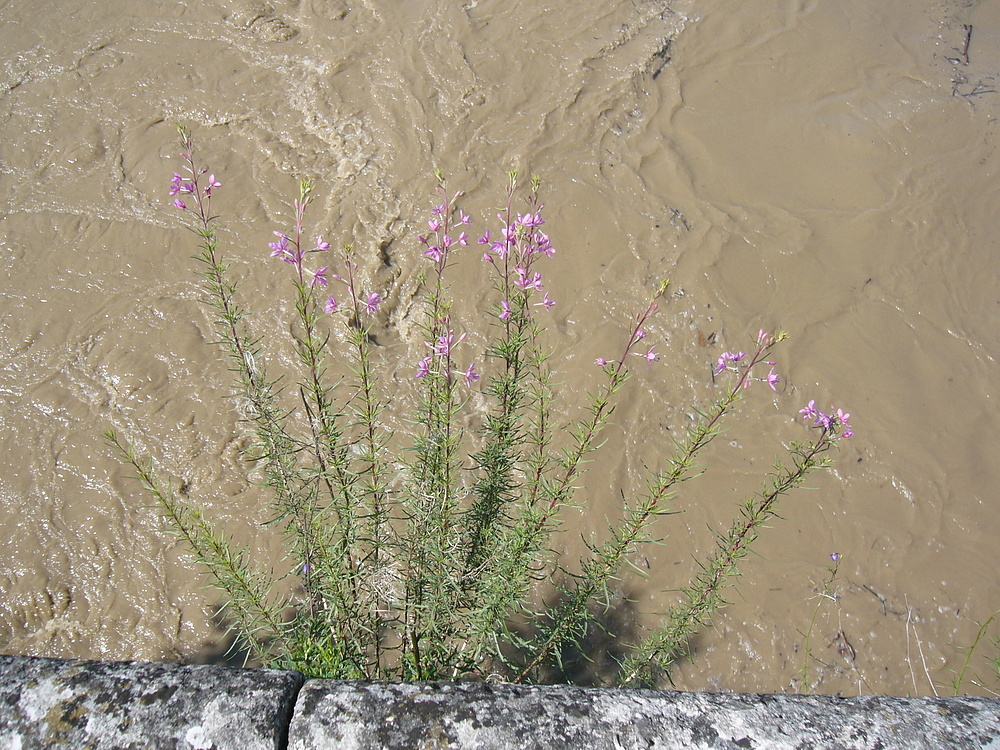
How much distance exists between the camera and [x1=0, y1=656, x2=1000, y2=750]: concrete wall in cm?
136

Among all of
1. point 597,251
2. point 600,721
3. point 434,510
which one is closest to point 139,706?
point 600,721

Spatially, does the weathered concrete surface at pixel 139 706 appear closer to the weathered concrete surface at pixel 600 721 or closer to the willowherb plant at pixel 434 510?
the weathered concrete surface at pixel 600 721

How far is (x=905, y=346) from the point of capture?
5043 millimetres

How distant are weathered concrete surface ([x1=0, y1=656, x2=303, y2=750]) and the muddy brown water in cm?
189

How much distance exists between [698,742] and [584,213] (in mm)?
4408

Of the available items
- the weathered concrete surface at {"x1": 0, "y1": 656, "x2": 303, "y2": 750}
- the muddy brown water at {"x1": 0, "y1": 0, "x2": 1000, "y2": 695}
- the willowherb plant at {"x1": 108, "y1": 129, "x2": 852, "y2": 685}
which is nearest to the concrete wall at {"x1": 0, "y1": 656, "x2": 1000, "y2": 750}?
the weathered concrete surface at {"x1": 0, "y1": 656, "x2": 303, "y2": 750}

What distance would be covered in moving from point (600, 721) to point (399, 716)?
1.35ft

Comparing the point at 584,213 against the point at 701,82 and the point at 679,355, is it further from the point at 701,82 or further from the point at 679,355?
the point at 701,82

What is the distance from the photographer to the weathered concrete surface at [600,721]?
A: 1.38 metres

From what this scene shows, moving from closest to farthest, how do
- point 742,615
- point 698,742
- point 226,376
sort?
point 698,742
point 742,615
point 226,376

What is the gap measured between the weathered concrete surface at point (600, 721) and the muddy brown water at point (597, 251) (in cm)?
170

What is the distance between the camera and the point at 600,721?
143cm

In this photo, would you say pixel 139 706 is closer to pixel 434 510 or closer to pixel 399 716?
pixel 399 716

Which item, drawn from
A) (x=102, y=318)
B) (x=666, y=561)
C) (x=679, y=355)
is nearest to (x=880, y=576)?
(x=666, y=561)
